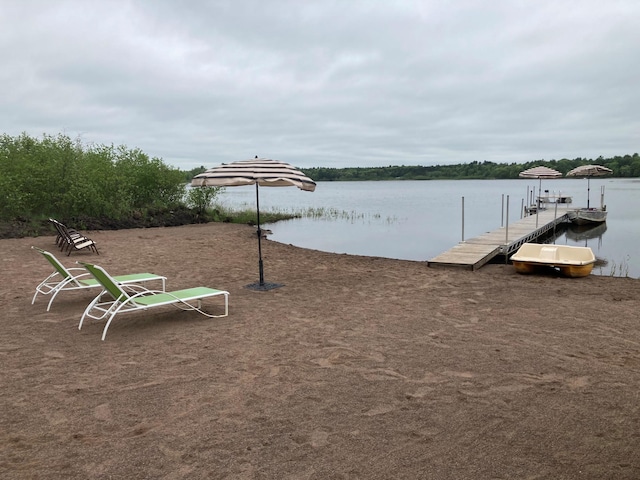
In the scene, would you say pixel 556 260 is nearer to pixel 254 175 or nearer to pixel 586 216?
pixel 254 175

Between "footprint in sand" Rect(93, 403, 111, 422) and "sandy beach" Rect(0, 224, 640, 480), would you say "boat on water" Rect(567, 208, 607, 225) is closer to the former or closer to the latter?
"sandy beach" Rect(0, 224, 640, 480)

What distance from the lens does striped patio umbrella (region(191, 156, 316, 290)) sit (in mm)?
6832

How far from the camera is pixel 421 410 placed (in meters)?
3.40

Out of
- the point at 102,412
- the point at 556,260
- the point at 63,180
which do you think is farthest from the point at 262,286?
the point at 63,180

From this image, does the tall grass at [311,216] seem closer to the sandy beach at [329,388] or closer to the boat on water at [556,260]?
the boat on water at [556,260]

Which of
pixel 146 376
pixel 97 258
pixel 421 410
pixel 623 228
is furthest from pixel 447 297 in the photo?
pixel 623 228

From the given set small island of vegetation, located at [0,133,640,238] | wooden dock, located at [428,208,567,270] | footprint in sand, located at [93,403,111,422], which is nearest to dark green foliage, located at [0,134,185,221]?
small island of vegetation, located at [0,133,640,238]

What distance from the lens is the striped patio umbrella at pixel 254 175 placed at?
6832mm

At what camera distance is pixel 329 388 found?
3.79 metres

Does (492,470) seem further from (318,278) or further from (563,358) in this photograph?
(318,278)

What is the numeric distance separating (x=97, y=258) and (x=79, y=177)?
8672 mm

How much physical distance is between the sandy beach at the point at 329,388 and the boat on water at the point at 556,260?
1.48 m

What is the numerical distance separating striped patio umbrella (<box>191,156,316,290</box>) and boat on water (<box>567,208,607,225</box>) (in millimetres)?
22399

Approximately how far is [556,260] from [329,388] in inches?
271
